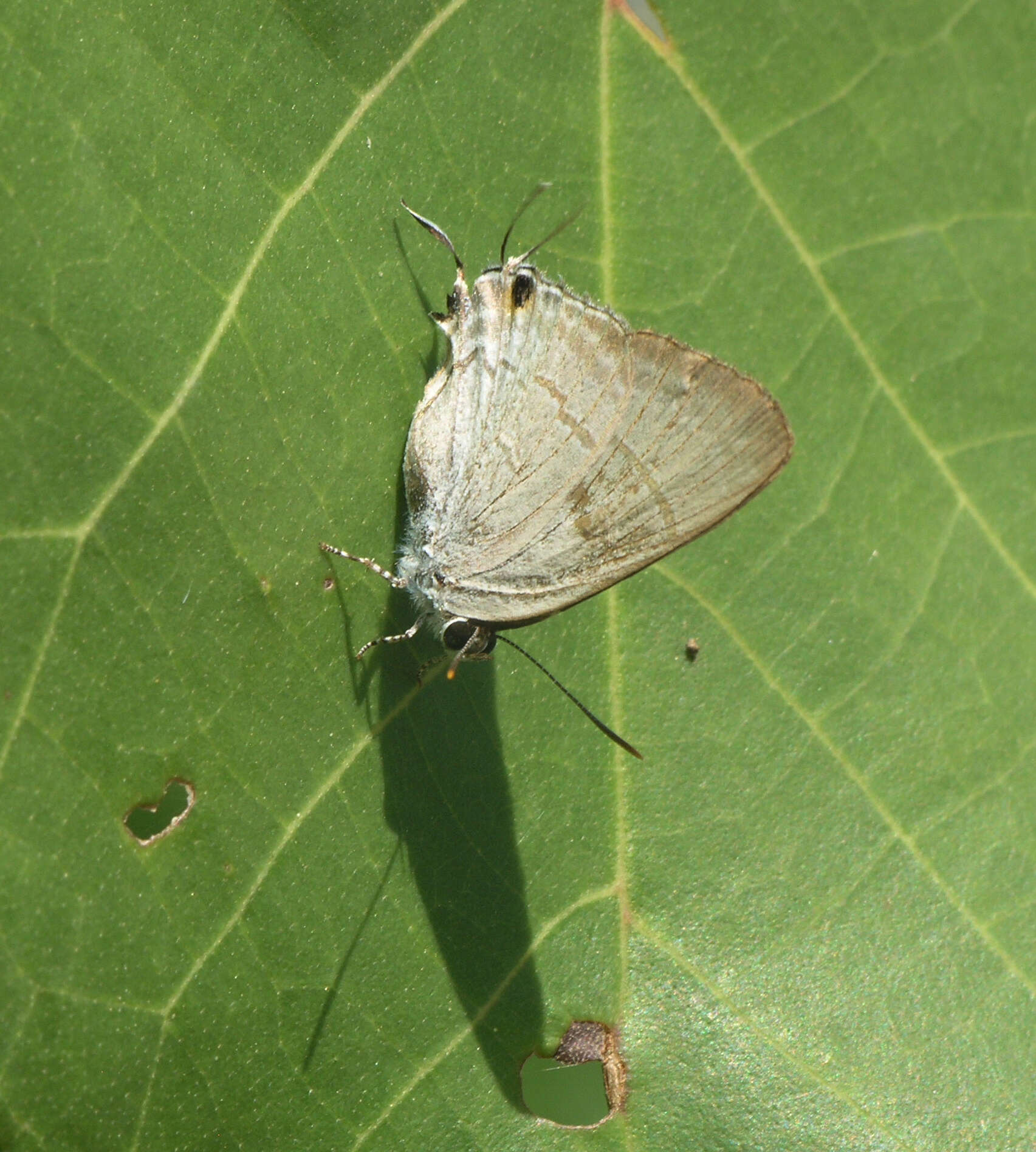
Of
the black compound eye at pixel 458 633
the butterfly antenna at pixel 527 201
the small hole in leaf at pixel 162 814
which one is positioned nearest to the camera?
the small hole in leaf at pixel 162 814

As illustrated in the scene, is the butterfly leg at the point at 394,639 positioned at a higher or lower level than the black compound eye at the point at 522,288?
lower

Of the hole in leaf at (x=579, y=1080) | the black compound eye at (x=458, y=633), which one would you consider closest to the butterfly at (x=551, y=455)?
the black compound eye at (x=458, y=633)

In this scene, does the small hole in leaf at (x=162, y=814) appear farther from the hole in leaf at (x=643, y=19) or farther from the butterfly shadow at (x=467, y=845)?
the hole in leaf at (x=643, y=19)

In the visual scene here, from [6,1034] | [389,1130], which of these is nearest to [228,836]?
[6,1034]

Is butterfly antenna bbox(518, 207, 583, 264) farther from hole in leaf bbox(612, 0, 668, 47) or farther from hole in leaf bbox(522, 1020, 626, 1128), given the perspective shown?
hole in leaf bbox(522, 1020, 626, 1128)

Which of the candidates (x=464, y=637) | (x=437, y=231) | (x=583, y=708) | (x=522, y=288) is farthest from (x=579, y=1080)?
(x=437, y=231)

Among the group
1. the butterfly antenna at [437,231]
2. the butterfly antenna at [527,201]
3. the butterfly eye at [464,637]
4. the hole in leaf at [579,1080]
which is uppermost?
the butterfly antenna at [437,231]

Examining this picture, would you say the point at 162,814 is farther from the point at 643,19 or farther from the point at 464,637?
the point at 643,19

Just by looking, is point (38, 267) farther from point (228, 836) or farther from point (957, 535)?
point (957, 535)
